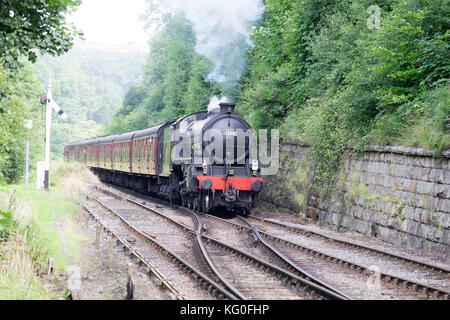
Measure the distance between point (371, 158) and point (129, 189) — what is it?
19898 millimetres

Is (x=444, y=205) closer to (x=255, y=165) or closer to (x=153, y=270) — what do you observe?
(x=153, y=270)

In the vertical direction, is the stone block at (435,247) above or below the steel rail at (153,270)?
above

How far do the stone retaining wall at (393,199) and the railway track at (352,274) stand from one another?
2463 mm

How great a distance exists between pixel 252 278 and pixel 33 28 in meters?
5.78

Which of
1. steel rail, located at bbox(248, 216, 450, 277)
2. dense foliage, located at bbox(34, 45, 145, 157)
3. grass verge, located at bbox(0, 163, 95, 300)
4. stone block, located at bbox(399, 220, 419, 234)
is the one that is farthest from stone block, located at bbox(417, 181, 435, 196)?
dense foliage, located at bbox(34, 45, 145, 157)

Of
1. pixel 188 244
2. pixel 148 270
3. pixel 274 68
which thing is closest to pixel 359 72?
pixel 188 244

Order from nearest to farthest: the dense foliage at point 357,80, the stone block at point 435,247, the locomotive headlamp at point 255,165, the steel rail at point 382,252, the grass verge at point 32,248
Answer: the grass verge at point 32,248 < the steel rail at point 382,252 < the stone block at point 435,247 < the dense foliage at point 357,80 < the locomotive headlamp at point 255,165

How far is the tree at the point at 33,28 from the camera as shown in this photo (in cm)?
894

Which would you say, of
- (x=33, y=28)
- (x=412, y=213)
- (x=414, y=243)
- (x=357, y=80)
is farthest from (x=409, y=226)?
(x=33, y=28)

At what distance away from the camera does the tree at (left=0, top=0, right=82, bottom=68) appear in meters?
8.94

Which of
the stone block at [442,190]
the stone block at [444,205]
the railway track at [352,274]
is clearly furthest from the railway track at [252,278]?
the stone block at [442,190]

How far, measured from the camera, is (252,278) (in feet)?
27.5

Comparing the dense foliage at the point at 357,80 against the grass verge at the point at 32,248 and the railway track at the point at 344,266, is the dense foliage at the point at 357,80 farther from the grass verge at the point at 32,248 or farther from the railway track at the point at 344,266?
the grass verge at the point at 32,248

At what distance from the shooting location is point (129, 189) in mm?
31078
